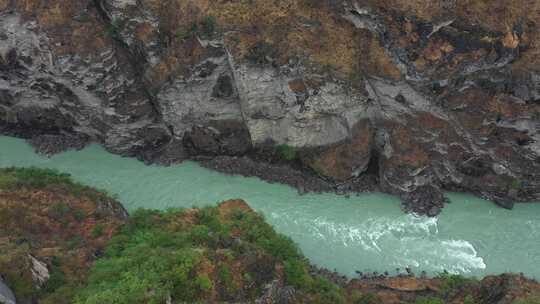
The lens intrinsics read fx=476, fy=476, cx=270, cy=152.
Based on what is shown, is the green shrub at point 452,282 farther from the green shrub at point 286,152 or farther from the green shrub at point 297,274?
the green shrub at point 286,152

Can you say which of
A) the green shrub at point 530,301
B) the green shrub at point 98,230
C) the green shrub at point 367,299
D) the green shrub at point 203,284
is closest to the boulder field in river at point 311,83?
the green shrub at point 367,299

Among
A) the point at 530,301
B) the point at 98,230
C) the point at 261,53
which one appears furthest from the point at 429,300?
the point at 261,53

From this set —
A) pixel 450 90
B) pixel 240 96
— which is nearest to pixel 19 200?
pixel 240 96

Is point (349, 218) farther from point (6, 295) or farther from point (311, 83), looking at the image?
point (6, 295)

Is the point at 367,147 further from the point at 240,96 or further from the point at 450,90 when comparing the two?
the point at 240,96

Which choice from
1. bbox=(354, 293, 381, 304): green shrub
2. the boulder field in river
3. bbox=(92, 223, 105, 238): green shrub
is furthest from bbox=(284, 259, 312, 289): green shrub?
bbox=(92, 223, 105, 238): green shrub

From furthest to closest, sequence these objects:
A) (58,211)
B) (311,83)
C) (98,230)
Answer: (311,83) → (58,211) → (98,230)

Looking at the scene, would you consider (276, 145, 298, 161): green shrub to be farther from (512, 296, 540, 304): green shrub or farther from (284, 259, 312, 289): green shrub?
(512, 296, 540, 304): green shrub
